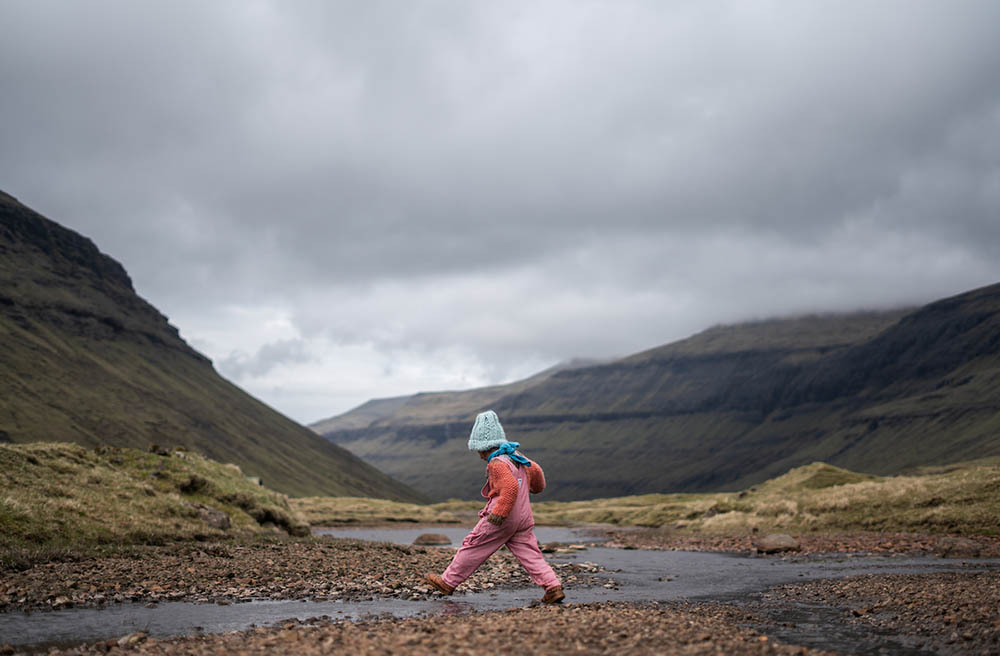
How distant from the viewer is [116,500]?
85.7 ft

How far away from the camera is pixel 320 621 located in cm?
1168

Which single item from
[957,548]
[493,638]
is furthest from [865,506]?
[493,638]

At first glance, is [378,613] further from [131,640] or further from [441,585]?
[131,640]

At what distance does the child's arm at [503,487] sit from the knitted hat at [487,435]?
0.53 metres

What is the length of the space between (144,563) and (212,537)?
32.7ft

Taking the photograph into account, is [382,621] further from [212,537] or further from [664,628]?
[212,537]

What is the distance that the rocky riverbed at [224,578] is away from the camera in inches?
554

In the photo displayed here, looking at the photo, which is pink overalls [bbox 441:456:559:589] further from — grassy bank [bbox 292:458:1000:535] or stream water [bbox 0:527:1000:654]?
grassy bank [bbox 292:458:1000:535]

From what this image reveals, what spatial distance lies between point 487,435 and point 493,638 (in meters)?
5.52

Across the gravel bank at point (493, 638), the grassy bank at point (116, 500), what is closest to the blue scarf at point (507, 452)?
the gravel bank at point (493, 638)

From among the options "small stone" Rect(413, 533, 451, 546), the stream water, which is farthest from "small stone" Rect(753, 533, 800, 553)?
"small stone" Rect(413, 533, 451, 546)

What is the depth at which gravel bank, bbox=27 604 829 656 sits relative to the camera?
8.38m

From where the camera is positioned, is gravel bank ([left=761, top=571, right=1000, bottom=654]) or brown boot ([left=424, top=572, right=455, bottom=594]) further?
brown boot ([left=424, top=572, right=455, bottom=594])

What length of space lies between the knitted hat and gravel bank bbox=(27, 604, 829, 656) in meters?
3.52
